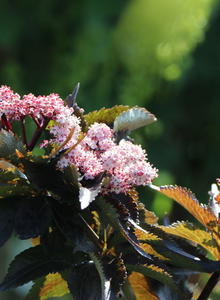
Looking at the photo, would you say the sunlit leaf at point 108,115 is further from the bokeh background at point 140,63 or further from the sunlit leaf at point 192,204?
the bokeh background at point 140,63

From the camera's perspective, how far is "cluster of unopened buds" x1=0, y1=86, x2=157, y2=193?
3.27 feet

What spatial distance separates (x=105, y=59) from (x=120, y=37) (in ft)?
0.81

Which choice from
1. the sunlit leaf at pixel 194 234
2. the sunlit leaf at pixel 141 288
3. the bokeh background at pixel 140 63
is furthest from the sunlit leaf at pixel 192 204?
the bokeh background at pixel 140 63

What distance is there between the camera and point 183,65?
4324 mm

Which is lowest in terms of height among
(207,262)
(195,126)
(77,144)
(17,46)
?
(207,262)

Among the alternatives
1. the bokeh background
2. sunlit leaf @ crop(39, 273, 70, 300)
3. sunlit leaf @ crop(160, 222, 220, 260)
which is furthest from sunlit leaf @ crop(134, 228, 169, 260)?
the bokeh background

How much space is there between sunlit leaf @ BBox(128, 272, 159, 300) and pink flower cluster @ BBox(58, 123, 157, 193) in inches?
6.1

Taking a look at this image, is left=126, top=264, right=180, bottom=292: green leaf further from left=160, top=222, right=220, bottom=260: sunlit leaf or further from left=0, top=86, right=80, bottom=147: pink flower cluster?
left=0, top=86, right=80, bottom=147: pink flower cluster

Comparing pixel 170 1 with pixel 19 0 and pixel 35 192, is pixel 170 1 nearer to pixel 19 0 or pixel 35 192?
pixel 19 0

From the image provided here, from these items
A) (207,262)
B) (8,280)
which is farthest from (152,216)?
(8,280)

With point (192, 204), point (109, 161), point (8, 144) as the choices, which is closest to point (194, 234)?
point (192, 204)

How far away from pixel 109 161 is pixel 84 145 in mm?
49

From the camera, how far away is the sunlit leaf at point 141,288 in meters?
1.10

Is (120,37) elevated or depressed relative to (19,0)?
depressed
